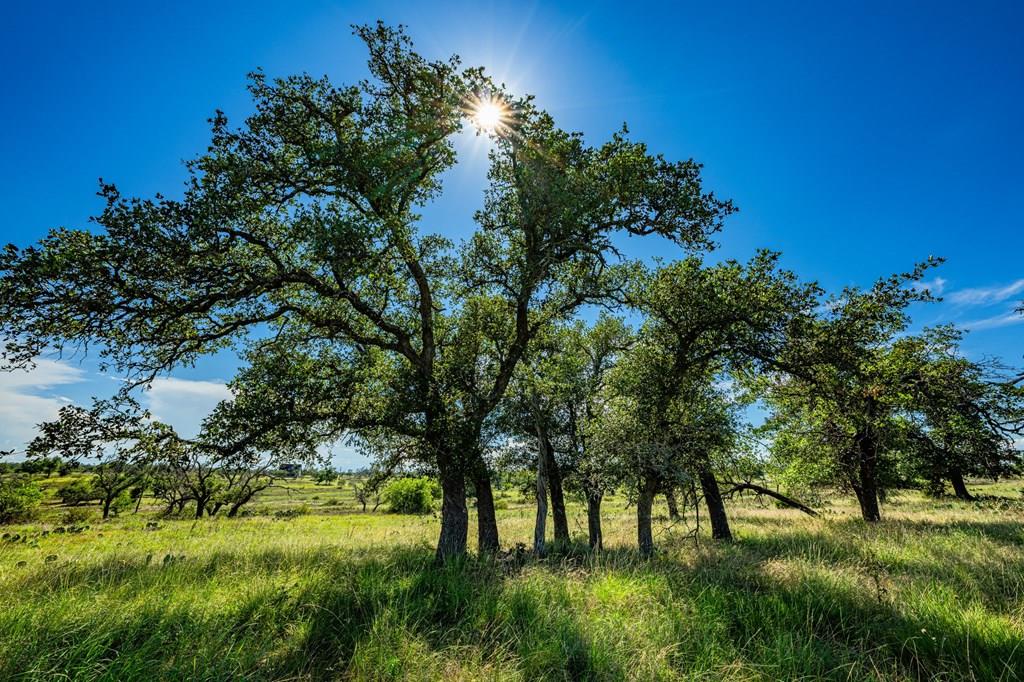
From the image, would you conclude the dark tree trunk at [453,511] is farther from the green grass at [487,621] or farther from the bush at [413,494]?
the bush at [413,494]

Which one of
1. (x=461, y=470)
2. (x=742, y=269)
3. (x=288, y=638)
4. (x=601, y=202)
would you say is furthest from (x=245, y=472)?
(x=742, y=269)

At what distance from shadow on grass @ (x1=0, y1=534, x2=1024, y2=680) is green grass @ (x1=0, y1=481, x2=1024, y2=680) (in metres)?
0.02

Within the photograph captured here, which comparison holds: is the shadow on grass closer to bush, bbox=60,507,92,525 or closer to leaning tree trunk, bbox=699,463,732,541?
leaning tree trunk, bbox=699,463,732,541

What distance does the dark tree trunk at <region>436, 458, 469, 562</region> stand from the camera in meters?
10.8

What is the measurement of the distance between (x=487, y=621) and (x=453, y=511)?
20.1 feet

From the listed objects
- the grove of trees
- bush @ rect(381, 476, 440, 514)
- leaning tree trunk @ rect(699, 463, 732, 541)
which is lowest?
bush @ rect(381, 476, 440, 514)

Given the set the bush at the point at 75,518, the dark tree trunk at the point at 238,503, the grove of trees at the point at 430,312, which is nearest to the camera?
the grove of trees at the point at 430,312

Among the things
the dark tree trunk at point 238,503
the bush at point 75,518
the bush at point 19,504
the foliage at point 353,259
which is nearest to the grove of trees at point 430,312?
the foliage at point 353,259

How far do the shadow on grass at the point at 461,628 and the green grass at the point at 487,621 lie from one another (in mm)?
24

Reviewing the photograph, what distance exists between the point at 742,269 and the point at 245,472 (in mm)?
14037

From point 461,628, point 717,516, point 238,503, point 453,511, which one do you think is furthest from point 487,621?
point 238,503

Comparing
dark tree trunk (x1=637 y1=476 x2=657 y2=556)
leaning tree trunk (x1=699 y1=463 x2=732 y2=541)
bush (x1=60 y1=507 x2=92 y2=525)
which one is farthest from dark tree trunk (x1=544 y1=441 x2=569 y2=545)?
bush (x1=60 y1=507 x2=92 y2=525)

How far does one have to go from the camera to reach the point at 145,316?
7922 millimetres

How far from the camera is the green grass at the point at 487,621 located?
12.6 feet
